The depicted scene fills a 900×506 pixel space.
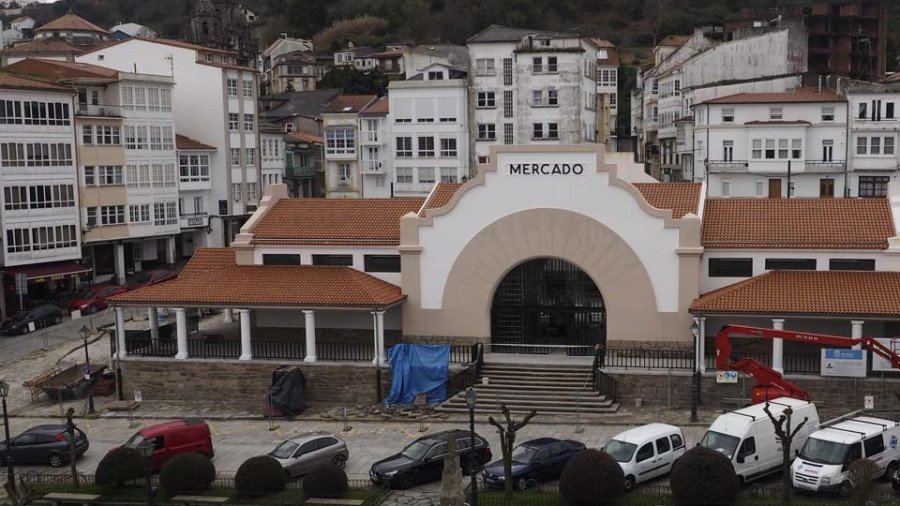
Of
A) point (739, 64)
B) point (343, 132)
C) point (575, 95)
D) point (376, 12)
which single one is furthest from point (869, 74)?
point (376, 12)

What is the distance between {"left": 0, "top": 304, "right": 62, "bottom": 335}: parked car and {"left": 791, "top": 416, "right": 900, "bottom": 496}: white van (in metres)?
38.1

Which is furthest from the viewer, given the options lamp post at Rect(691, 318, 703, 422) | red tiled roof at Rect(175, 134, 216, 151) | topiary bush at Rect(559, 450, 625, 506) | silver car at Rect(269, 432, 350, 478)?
red tiled roof at Rect(175, 134, 216, 151)

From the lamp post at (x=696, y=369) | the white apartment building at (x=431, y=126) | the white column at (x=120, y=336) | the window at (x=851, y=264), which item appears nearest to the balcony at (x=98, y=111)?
the white apartment building at (x=431, y=126)

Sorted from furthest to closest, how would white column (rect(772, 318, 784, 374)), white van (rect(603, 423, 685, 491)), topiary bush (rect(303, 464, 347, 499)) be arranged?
1. white column (rect(772, 318, 784, 374))
2. white van (rect(603, 423, 685, 491))
3. topiary bush (rect(303, 464, 347, 499))

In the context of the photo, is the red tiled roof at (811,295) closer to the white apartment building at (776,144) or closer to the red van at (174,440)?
the red van at (174,440)

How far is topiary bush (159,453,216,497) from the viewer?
90.3 feet

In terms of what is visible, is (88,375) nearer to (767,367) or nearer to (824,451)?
(767,367)

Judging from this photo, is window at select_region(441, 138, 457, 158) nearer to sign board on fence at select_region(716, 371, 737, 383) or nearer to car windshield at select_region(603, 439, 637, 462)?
sign board on fence at select_region(716, 371, 737, 383)

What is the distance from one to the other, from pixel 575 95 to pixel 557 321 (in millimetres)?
34115

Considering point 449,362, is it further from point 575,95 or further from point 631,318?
point 575,95

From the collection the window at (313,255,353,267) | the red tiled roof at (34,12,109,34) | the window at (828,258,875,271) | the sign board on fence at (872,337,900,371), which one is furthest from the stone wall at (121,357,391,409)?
the red tiled roof at (34,12,109,34)

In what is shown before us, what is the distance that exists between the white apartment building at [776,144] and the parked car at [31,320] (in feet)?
132

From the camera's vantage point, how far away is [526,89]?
70.9 metres

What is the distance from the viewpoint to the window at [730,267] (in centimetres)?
3706
